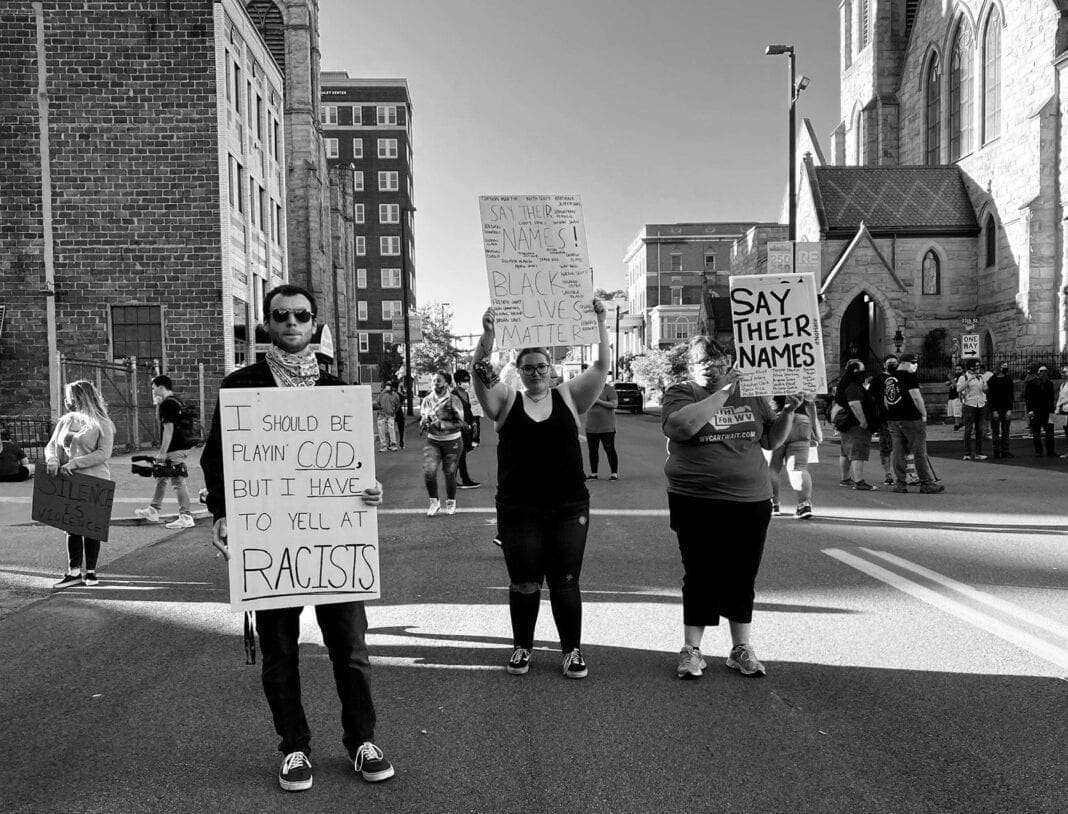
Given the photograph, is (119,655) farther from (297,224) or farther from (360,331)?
(360,331)

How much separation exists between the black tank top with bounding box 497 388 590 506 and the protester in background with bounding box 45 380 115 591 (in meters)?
4.51

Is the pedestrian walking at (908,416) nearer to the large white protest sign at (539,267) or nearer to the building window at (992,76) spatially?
the large white protest sign at (539,267)

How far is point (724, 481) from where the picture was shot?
487cm

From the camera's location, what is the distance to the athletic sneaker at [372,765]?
3.58 m

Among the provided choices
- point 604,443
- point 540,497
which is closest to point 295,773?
point 540,497

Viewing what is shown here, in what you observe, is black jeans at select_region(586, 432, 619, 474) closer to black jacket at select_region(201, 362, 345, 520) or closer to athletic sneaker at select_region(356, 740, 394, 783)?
black jacket at select_region(201, 362, 345, 520)

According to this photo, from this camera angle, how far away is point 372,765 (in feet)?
11.8

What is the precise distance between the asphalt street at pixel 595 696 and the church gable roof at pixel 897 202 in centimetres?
3593

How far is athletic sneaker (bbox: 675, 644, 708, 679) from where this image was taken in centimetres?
480

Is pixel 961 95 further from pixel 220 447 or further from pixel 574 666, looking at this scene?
pixel 220 447

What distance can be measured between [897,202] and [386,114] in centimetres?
5623

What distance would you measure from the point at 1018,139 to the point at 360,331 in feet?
196

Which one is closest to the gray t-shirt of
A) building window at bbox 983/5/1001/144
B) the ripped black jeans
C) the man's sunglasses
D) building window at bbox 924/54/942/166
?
the ripped black jeans

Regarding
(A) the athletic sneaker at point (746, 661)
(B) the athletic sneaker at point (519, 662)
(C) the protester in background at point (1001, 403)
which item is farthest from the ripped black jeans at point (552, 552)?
(C) the protester in background at point (1001, 403)
